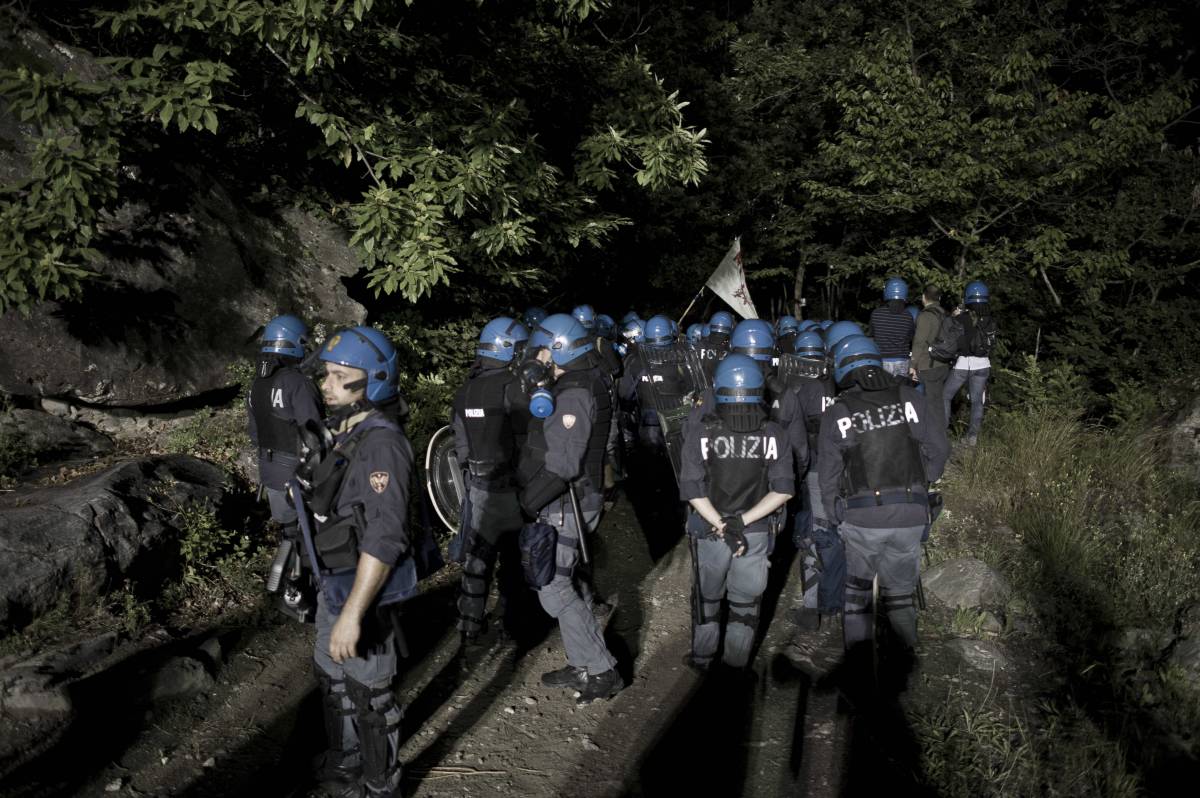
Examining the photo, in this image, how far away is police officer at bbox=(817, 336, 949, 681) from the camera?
4625 millimetres

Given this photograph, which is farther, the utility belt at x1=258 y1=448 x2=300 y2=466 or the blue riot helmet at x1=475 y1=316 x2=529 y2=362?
the utility belt at x1=258 y1=448 x2=300 y2=466

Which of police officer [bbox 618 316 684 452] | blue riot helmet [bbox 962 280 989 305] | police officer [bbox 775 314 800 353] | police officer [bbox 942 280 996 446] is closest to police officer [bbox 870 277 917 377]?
police officer [bbox 942 280 996 446]

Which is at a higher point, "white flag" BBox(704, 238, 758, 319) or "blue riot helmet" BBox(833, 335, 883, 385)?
"white flag" BBox(704, 238, 758, 319)

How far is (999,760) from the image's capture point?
403 centimetres

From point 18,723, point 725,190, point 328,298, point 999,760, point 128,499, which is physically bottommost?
point 999,760

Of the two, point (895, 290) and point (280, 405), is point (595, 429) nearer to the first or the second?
point (280, 405)

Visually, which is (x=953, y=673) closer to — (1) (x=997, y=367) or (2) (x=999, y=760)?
(2) (x=999, y=760)

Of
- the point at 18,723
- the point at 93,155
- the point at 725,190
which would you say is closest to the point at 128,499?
the point at 18,723

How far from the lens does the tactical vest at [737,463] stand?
187 inches

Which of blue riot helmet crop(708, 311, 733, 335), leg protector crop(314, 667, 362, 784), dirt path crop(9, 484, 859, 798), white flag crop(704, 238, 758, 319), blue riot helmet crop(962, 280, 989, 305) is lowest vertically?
dirt path crop(9, 484, 859, 798)

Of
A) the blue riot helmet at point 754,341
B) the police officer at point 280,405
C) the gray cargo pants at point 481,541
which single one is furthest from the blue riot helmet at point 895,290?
the police officer at point 280,405

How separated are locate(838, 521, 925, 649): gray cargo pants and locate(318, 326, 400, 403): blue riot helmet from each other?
2859mm

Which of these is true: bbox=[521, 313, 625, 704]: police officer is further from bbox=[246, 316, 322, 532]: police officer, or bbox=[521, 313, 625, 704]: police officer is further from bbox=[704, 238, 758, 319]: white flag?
bbox=[704, 238, 758, 319]: white flag

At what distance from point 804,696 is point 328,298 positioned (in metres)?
Answer: 6.18
